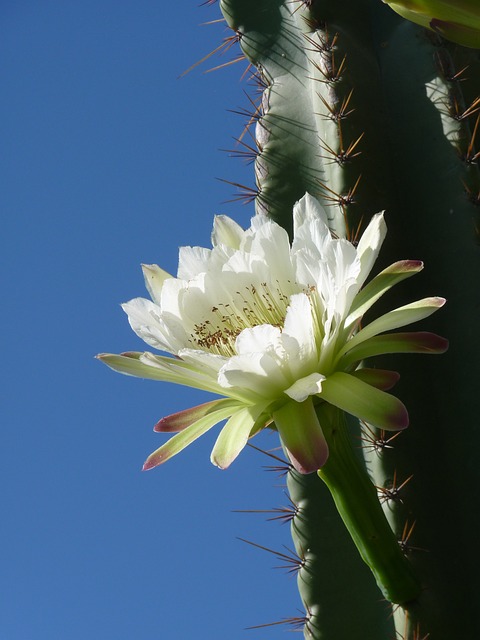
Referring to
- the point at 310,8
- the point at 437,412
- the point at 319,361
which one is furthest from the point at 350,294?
the point at 310,8

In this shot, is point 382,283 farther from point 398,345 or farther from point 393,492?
point 393,492

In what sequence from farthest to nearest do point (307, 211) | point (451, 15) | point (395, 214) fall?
point (395, 214) → point (307, 211) → point (451, 15)

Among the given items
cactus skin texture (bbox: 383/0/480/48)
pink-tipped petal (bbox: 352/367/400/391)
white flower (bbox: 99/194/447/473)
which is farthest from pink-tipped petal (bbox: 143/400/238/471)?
cactus skin texture (bbox: 383/0/480/48)

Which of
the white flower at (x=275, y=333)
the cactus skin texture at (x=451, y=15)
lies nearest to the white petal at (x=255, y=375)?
the white flower at (x=275, y=333)

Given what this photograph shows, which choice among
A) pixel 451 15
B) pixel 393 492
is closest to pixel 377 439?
pixel 393 492

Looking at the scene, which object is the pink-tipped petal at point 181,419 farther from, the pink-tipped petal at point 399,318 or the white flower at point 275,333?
the pink-tipped petal at point 399,318

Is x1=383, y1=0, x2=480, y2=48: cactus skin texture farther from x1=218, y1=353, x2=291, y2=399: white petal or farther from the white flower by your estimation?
x1=218, y1=353, x2=291, y2=399: white petal
